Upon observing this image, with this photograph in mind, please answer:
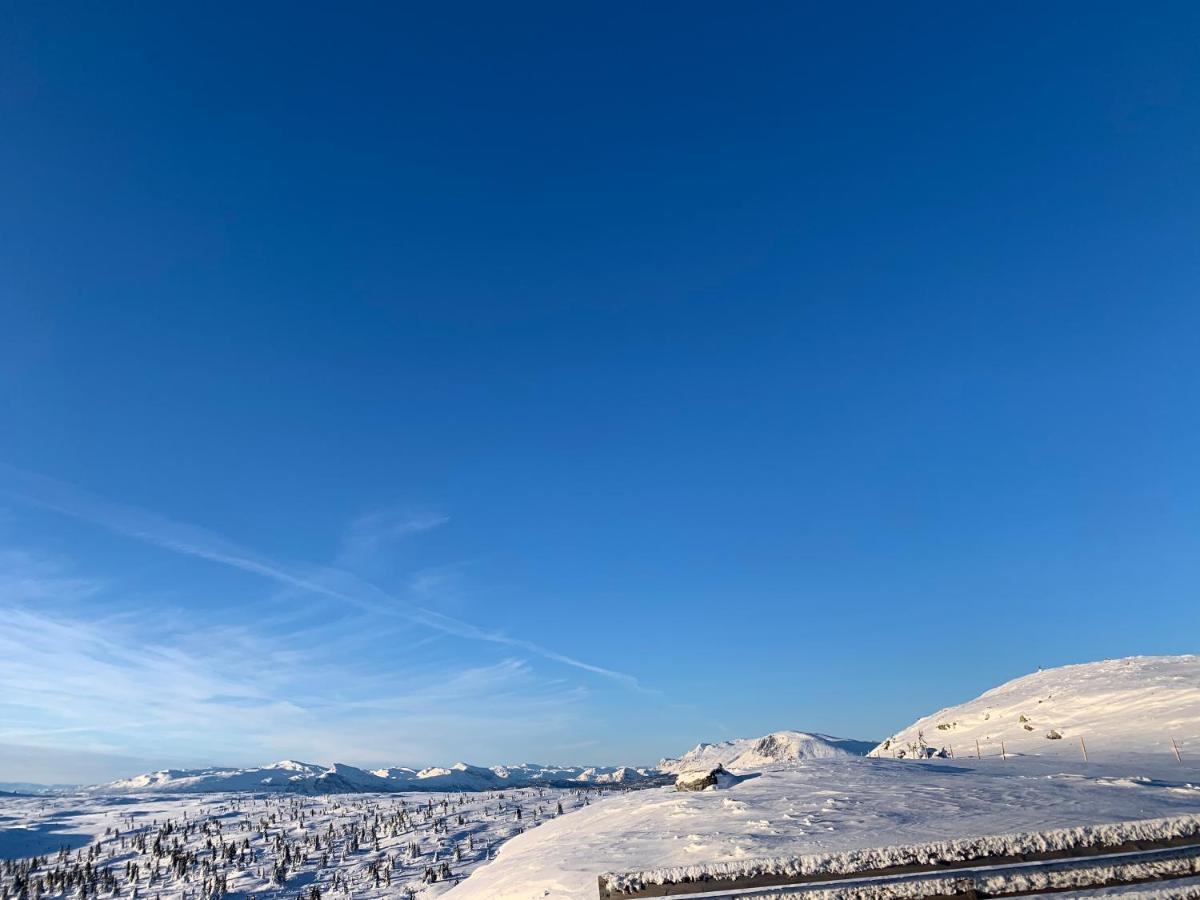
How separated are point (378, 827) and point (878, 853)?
401 feet

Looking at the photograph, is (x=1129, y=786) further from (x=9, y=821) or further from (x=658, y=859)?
(x=9, y=821)

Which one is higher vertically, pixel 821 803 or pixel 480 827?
pixel 821 803

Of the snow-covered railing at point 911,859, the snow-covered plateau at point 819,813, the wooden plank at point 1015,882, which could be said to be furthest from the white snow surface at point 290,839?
the wooden plank at point 1015,882

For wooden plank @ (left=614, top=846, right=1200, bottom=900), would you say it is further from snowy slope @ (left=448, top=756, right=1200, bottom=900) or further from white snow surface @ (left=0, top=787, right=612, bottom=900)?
white snow surface @ (left=0, top=787, right=612, bottom=900)

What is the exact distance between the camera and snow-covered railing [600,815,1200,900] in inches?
307

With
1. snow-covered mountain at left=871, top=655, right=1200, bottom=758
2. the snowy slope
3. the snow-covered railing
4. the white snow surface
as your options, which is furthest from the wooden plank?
the white snow surface

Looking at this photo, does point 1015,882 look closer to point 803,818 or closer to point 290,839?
point 803,818

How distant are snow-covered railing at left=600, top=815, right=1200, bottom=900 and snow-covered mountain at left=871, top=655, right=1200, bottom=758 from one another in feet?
83.4

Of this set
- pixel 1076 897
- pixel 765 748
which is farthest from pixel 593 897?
→ pixel 765 748

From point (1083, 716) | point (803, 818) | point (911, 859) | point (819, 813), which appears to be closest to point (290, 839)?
point (1083, 716)

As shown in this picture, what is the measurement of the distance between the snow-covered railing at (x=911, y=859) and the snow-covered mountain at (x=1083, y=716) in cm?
2543

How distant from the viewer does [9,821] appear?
461 feet

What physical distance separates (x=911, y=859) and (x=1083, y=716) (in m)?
40.7

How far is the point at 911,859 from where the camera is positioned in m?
7.86
